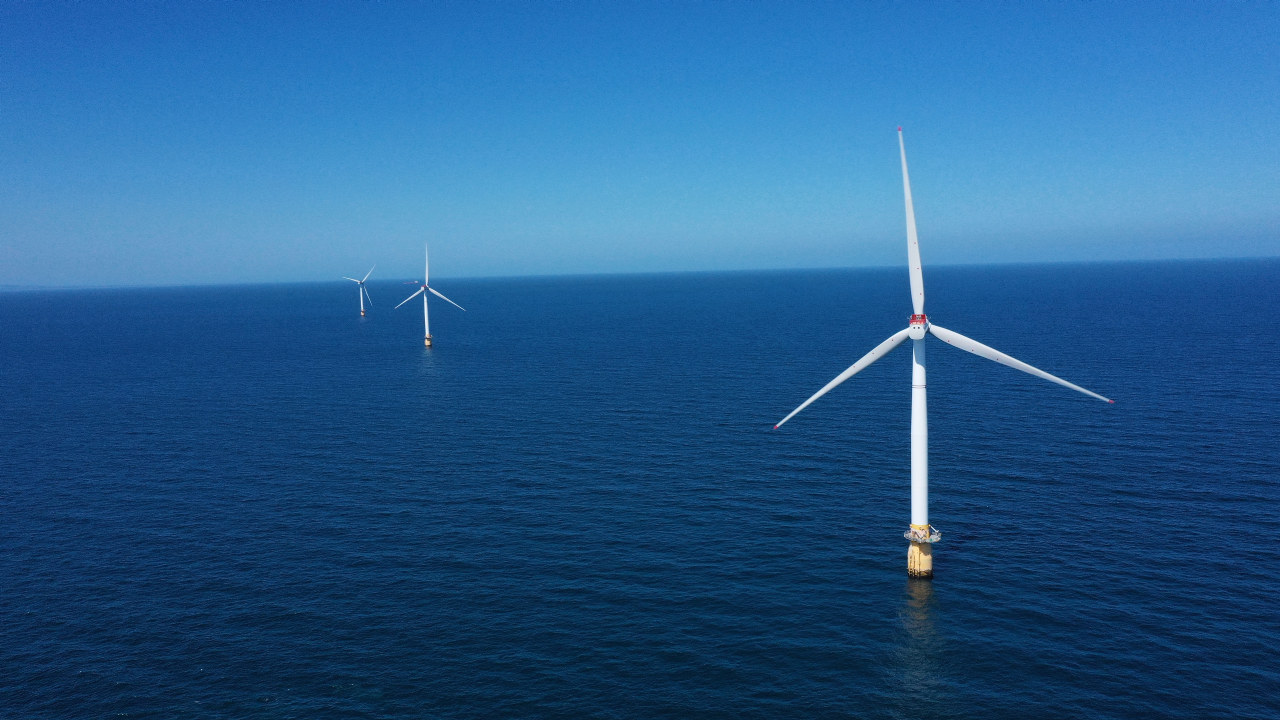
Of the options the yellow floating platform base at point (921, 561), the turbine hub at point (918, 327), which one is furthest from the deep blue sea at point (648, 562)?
the turbine hub at point (918, 327)

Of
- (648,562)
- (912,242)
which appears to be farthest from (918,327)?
(648,562)

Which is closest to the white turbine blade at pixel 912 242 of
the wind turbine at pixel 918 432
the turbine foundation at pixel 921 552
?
the wind turbine at pixel 918 432

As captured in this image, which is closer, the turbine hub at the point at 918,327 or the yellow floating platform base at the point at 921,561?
the turbine hub at the point at 918,327

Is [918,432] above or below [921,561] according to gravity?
above

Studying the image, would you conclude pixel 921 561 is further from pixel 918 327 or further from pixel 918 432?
pixel 918 327

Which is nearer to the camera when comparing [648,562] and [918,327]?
[918,327]

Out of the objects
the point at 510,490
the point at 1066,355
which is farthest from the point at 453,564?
the point at 1066,355

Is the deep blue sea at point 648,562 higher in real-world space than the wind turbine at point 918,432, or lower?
lower

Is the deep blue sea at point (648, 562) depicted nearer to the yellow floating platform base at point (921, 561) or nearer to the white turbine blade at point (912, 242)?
the yellow floating platform base at point (921, 561)

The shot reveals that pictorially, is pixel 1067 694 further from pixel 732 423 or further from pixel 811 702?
pixel 732 423
